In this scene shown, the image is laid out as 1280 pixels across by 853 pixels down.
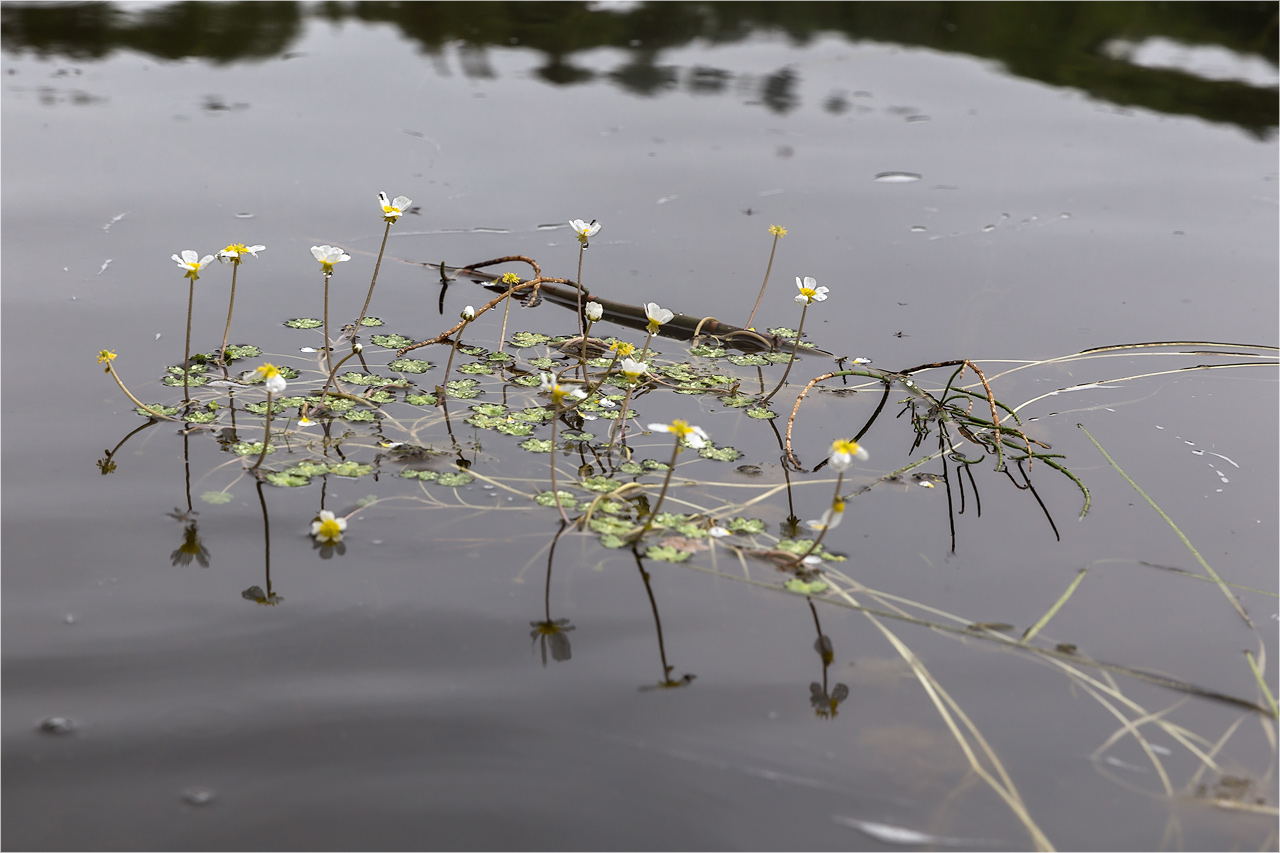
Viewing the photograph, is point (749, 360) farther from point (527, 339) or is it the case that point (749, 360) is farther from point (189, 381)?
point (189, 381)

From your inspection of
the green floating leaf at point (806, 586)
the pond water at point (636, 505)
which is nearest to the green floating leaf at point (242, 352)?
the pond water at point (636, 505)

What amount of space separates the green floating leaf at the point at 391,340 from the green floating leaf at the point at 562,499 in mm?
734

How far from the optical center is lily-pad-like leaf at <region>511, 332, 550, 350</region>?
2355mm

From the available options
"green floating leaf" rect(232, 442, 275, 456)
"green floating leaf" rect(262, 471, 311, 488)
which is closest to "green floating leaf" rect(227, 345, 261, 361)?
"green floating leaf" rect(232, 442, 275, 456)

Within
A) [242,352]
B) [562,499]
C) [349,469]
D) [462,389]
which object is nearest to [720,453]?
[562,499]

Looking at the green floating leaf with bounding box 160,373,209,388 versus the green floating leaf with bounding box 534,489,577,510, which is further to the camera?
the green floating leaf with bounding box 160,373,209,388

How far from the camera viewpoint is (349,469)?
178cm

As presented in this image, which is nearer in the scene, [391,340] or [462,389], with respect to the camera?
[462,389]

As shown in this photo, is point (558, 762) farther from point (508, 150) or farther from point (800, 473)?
point (508, 150)

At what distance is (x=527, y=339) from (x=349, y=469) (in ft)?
2.37

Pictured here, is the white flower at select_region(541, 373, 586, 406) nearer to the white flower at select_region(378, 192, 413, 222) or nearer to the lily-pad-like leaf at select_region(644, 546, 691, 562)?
the lily-pad-like leaf at select_region(644, 546, 691, 562)

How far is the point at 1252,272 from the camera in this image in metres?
2.87

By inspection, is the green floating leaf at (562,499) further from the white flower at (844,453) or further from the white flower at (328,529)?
the white flower at (844,453)

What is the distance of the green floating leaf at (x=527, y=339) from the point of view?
92.7 inches
